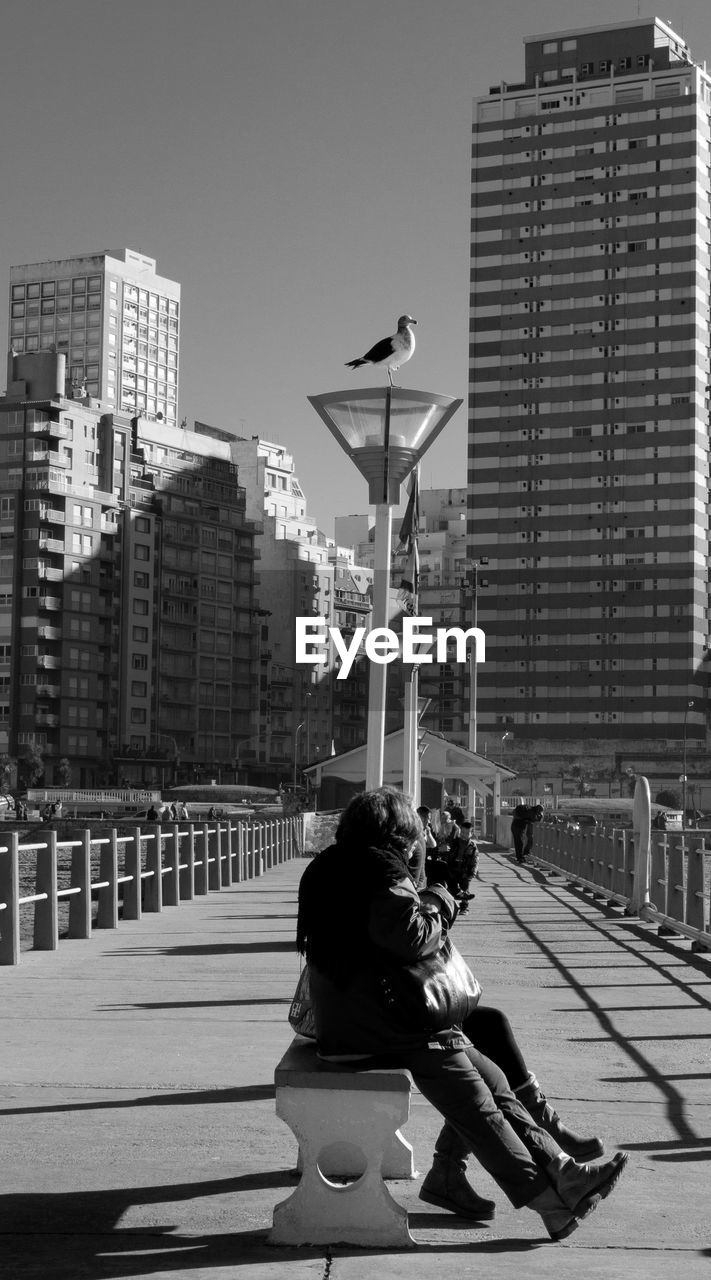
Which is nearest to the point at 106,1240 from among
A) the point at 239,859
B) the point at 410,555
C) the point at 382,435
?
the point at 382,435

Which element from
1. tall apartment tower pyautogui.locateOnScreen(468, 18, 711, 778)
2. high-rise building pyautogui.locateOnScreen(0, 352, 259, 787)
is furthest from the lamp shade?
tall apartment tower pyautogui.locateOnScreen(468, 18, 711, 778)

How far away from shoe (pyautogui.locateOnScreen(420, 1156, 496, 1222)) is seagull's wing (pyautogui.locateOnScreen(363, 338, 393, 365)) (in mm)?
10015

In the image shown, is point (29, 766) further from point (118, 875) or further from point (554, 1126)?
point (554, 1126)

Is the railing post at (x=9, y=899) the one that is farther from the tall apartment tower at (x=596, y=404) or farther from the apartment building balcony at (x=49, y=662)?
the tall apartment tower at (x=596, y=404)

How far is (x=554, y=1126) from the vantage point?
19.5 ft

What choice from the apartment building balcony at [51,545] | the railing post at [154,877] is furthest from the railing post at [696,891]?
the apartment building balcony at [51,545]

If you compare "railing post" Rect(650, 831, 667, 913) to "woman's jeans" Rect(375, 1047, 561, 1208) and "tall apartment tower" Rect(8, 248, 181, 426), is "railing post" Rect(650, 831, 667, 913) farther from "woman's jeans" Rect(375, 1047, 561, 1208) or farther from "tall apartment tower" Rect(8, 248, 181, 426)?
"tall apartment tower" Rect(8, 248, 181, 426)

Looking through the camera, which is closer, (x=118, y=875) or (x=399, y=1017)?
(x=399, y=1017)

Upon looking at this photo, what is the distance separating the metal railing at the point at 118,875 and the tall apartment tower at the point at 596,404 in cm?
10533

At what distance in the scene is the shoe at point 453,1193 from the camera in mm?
5758

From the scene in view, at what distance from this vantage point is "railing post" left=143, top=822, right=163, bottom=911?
22391mm

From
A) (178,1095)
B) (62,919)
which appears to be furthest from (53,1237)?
(62,919)

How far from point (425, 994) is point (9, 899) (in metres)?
8.88

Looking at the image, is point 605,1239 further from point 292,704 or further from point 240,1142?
point 292,704
